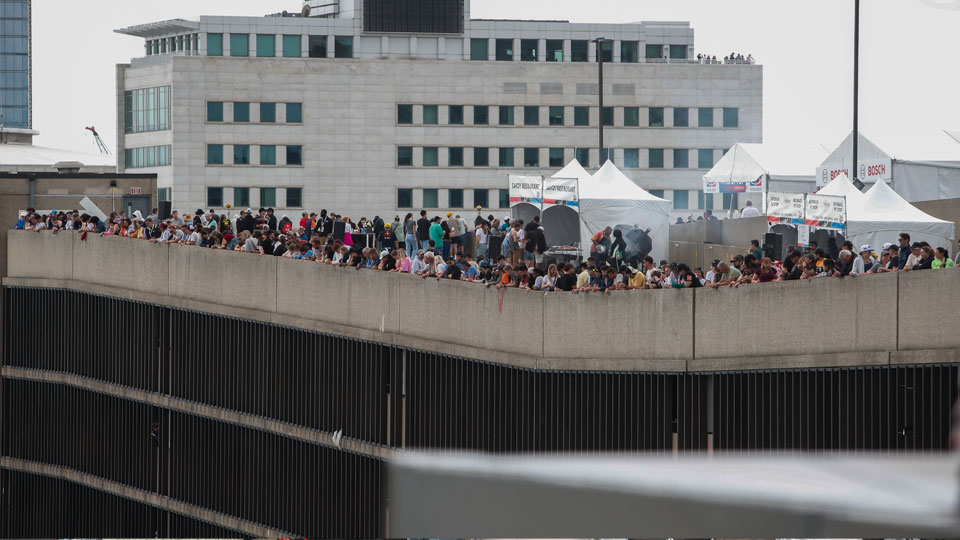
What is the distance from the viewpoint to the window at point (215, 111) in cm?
10669

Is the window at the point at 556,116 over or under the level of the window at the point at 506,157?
over

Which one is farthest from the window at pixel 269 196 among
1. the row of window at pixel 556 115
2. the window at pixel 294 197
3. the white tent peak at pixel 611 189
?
the white tent peak at pixel 611 189

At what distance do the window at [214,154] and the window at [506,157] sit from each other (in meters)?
18.9

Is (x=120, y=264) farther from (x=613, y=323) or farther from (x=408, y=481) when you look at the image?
(x=408, y=481)

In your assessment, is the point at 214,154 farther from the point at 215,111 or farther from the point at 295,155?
the point at 295,155

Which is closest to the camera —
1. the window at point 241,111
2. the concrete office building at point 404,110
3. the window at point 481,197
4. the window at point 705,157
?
the window at point 241,111

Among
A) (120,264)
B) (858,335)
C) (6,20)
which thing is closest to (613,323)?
(858,335)

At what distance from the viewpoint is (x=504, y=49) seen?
11506cm

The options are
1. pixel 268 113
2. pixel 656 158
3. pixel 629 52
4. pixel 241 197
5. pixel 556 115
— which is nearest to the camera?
pixel 268 113

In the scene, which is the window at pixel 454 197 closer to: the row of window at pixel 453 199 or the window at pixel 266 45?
the row of window at pixel 453 199

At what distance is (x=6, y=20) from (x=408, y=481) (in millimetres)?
203083

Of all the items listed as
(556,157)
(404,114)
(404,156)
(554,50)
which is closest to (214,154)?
(404,156)

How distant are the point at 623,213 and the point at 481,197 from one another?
7068 cm

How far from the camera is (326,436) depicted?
36.6m
